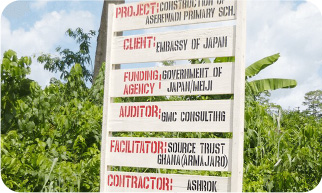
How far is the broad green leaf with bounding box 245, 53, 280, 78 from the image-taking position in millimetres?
10109

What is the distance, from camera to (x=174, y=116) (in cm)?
501

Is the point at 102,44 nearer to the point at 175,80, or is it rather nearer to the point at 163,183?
the point at 175,80

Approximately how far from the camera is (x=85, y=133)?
23.0 feet

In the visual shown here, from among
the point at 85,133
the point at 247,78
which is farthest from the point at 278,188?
the point at 247,78

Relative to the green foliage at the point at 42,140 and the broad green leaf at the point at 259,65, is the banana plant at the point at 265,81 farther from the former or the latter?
the green foliage at the point at 42,140

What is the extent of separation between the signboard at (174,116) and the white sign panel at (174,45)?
0.56 m

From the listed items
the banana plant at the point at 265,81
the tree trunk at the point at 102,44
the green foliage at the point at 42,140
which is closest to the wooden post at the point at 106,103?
the green foliage at the point at 42,140

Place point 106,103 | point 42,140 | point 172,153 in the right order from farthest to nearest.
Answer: point 42,140, point 106,103, point 172,153

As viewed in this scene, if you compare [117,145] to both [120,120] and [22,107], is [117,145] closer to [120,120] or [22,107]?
[120,120]

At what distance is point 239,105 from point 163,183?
4.17ft

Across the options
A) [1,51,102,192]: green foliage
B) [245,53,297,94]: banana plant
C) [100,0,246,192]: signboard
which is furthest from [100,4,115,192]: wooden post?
[245,53,297,94]: banana plant

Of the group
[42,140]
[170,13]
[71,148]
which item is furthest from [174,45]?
[42,140]

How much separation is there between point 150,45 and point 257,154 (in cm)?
246

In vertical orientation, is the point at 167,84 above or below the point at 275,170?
above
